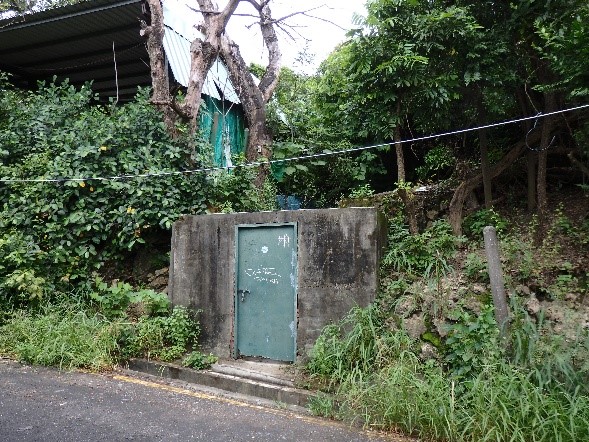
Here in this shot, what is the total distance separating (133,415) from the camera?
414 centimetres

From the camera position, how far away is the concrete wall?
5273 millimetres

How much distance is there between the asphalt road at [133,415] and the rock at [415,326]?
1.21 metres

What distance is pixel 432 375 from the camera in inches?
166

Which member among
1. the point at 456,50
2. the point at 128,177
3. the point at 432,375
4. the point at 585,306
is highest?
the point at 456,50

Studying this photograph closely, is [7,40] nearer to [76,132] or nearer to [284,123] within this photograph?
[76,132]

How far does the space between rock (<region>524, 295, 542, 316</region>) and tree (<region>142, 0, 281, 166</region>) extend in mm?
5719

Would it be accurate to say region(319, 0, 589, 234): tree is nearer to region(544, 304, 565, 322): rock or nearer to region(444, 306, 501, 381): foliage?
region(544, 304, 565, 322): rock

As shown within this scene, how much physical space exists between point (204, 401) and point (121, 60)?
873cm

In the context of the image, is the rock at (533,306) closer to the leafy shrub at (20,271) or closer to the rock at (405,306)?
the rock at (405,306)

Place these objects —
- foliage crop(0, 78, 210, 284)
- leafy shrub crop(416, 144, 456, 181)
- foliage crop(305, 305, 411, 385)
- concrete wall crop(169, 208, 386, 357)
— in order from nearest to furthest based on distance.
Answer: foliage crop(305, 305, 411, 385)
concrete wall crop(169, 208, 386, 357)
foliage crop(0, 78, 210, 284)
leafy shrub crop(416, 144, 456, 181)

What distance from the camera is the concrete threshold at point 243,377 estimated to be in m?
4.90

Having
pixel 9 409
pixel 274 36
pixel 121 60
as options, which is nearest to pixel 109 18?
pixel 121 60

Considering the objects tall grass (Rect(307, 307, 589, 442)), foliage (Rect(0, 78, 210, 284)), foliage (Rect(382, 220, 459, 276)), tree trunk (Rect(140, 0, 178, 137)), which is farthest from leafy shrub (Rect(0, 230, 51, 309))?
foliage (Rect(382, 220, 459, 276))

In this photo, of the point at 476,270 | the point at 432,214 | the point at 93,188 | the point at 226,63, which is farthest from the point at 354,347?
the point at 226,63
